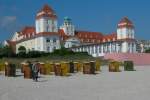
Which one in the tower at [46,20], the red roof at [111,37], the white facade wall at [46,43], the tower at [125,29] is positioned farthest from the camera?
the red roof at [111,37]

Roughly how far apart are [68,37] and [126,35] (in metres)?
19.2

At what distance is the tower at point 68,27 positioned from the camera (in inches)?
5187

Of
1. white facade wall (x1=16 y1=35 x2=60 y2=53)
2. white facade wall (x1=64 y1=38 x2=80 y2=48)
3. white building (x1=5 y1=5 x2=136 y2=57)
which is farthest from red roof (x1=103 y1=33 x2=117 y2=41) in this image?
white facade wall (x1=16 y1=35 x2=60 y2=53)

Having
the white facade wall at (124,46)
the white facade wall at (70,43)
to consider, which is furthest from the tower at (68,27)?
the white facade wall at (124,46)

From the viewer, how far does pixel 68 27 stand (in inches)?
5226

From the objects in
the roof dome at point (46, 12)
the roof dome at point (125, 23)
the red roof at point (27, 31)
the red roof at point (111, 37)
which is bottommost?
the red roof at point (111, 37)

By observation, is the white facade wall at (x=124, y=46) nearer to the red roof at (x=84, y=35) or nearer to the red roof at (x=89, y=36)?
the red roof at (x=84, y=35)

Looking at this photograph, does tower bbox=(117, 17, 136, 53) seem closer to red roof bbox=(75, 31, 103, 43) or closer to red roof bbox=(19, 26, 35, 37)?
red roof bbox=(75, 31, 103, 43)

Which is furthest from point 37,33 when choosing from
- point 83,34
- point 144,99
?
point 144,99

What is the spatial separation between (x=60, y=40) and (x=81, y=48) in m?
10.9

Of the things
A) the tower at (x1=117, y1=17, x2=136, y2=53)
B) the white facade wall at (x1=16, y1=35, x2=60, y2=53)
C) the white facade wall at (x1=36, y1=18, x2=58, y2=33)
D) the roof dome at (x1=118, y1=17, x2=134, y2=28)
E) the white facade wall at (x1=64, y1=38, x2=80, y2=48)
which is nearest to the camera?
the white facade wall at (x1=36, y1=18, x2=58, y2=33)

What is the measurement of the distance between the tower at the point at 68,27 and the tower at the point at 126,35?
16769mm

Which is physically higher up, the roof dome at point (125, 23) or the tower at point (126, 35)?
the roof dome at point (125, 23)

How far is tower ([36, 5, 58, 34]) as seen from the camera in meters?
112
